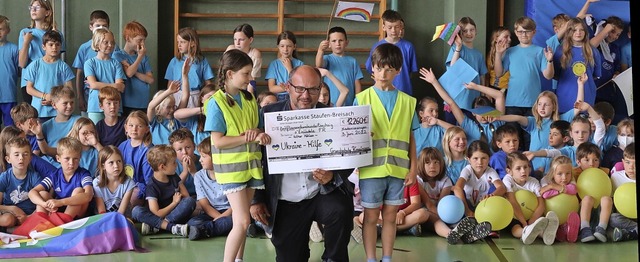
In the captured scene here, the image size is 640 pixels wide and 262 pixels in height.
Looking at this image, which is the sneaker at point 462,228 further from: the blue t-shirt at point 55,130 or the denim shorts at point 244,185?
the blue t-shirt at point 55,130

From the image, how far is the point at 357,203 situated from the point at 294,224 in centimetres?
168

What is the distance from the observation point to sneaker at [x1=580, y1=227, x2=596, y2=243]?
5816 millimetres

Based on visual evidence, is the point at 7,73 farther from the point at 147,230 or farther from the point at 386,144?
the point at 386,144

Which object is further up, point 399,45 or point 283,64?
point 399,45

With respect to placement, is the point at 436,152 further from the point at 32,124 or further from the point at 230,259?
the point at 32,124

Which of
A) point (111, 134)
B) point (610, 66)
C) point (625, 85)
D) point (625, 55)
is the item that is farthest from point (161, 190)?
point (625, 55)

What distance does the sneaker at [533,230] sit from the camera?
223 inches

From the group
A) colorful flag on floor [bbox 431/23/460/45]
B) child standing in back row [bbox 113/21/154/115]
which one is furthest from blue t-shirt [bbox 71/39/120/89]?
colorful flag on floor [bbox 431/23/460/45]

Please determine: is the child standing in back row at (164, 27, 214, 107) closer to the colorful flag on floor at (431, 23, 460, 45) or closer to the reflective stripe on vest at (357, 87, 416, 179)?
the colorful flag on floor at (431, 23, 460, 45)

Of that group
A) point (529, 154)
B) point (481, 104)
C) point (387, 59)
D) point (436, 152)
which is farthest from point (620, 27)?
point (387, 59)

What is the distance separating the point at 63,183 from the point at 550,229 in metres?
3.27

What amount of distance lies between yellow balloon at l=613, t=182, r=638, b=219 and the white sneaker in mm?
577

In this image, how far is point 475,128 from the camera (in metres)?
7.50

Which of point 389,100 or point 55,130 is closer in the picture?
point 389,100
